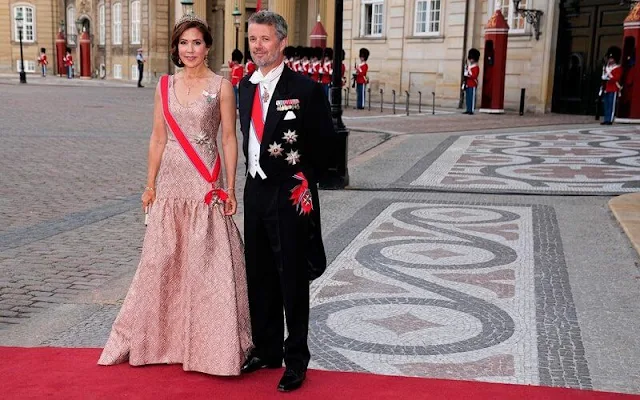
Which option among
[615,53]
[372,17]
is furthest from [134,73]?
[615,53]

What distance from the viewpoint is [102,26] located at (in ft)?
A: 172

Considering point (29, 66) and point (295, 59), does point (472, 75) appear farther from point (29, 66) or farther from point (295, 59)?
point (29, 66)

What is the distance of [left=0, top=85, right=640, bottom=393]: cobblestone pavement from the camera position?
13.7 ft

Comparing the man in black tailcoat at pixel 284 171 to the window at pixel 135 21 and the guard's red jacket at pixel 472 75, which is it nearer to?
the guard's red jacket at pixel 472 75

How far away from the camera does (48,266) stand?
19.3ft

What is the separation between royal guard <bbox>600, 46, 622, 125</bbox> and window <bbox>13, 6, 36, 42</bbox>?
4959 cm

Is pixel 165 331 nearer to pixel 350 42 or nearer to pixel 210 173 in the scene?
pixel 210 173

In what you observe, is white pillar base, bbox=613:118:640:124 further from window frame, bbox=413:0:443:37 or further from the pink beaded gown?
the pink beaded gown

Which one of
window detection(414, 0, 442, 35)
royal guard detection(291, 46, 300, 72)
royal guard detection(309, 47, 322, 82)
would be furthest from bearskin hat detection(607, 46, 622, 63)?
royal guard detection(291, 46, 300, 72)

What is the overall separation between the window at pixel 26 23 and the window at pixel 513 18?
44477 mm

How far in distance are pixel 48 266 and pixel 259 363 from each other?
2810mm

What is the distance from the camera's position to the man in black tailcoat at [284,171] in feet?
11.5

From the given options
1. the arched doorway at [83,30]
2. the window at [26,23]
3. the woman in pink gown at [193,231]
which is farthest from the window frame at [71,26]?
the woman in pink gown at [193,231]

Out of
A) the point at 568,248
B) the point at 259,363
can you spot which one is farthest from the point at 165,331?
the point at 568,248
